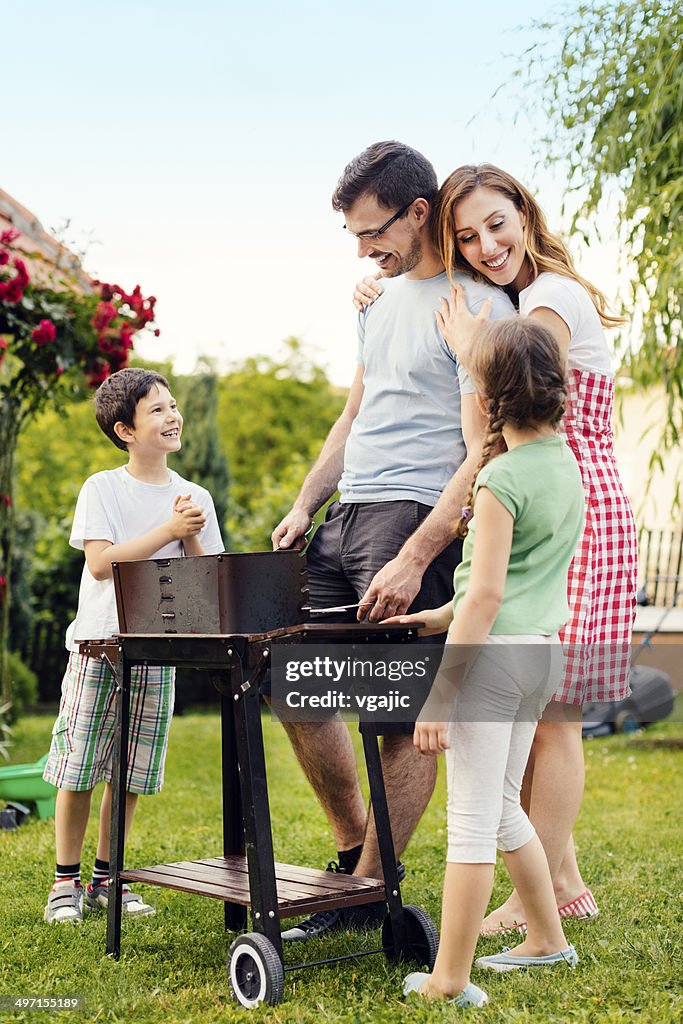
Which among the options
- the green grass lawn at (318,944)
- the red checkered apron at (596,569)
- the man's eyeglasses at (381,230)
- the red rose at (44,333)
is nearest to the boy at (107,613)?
the green grass lawn at (318,944)

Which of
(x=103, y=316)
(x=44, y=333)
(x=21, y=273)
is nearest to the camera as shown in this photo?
(x=21, y=273)

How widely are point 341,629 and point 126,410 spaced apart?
111 centimetres

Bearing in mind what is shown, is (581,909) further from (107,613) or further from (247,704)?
(107,613)

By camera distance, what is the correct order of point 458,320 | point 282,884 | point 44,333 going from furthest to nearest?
point 44,333 < point 458,320 < point 282,884

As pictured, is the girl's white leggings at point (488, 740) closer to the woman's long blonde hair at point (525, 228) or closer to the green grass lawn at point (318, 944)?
the green grass lawn at point (318, 944)

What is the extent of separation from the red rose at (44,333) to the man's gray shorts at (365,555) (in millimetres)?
2990

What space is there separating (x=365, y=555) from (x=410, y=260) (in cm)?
74

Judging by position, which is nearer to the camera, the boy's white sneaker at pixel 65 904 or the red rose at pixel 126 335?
the boy's white sneaker at pixel 65 904

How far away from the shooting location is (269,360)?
1169 inches

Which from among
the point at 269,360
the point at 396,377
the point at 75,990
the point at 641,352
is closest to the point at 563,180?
the point at 641,352

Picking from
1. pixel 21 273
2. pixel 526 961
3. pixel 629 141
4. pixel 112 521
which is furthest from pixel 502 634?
pixel 21 273

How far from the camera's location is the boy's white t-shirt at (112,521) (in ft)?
9.90

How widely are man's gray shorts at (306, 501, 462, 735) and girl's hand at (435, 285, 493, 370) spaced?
15.7 inches

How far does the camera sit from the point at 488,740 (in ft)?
7.14
